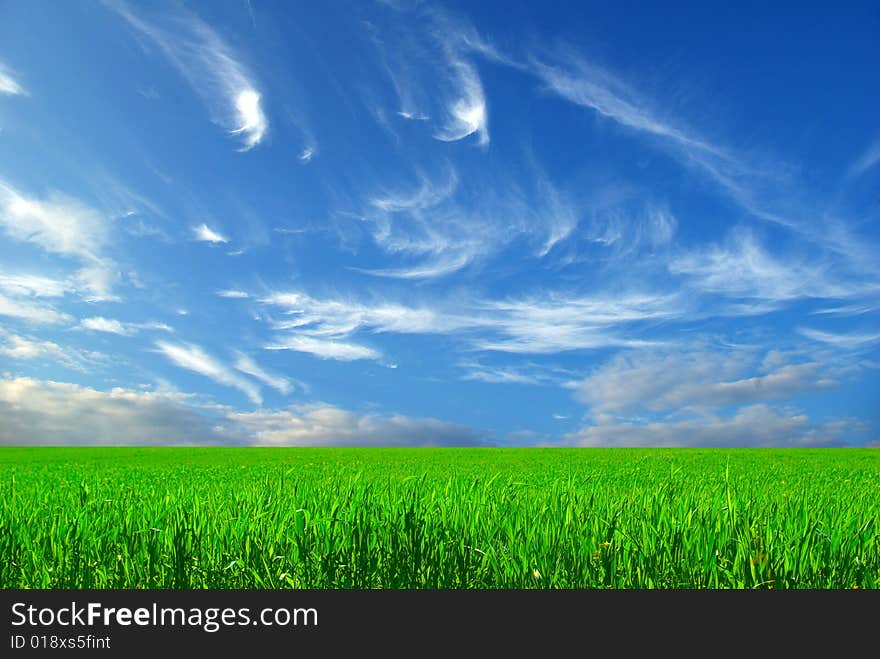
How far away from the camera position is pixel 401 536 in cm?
510

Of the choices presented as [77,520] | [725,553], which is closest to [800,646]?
[725,553]

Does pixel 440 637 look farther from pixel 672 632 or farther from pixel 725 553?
pixel 725 553

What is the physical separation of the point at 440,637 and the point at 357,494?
9.90ft

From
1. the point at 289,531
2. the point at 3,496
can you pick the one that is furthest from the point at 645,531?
the point at 3,496

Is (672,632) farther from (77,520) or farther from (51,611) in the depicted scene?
(77,520)

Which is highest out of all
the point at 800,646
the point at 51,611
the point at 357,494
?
the point at 357,494

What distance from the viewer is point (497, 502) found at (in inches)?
248

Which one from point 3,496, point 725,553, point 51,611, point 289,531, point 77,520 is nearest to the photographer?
point 51,611

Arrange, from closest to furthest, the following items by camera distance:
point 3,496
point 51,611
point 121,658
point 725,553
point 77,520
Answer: point 121,658 < point 51,611 < point 725,553 < point 77,520 < point 3,496

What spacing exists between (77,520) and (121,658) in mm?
3501

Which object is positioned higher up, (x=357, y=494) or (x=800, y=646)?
(x=357, y=494)

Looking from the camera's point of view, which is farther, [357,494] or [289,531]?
[357,494]

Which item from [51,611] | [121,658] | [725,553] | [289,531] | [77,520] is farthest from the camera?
[77,520]

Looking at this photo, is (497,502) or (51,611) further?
(497,502)
